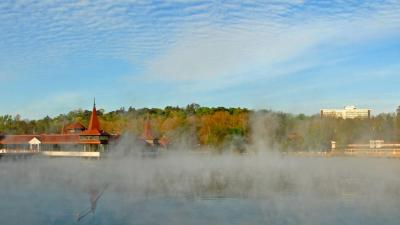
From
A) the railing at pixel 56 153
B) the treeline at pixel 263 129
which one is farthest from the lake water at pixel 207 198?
the treeline at pixel 263 129

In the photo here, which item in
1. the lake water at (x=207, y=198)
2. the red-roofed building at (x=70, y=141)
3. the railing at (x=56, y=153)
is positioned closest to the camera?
the lake water at (x=207, y=198)

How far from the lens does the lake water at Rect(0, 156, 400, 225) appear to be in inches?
632

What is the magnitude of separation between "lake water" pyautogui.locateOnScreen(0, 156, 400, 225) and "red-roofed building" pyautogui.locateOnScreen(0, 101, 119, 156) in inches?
690

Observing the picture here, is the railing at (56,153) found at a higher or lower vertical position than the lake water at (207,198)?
higher

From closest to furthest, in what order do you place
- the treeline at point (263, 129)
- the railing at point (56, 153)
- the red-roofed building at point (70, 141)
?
the railing at point (56, 153)
the red-roofed building at point (70, 141)
the treeline at point (263, 129)

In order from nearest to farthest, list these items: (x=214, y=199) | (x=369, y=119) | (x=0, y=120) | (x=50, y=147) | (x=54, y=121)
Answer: (x=214, y=199) < (x=50, y=147) < (x=369, y=119) < (x=0, y=120) < (x=54, y=121)

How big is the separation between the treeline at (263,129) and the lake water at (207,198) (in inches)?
1227

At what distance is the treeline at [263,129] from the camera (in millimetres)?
62094

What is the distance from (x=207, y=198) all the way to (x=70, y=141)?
31.5m

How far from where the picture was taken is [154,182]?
26.4 meters

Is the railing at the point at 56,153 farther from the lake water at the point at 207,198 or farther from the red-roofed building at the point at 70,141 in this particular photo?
the lake water at the point at 207,198

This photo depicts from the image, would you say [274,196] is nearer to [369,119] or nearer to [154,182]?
[154,182]

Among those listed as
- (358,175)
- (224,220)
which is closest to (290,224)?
(224,220)

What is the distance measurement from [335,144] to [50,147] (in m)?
34.1
